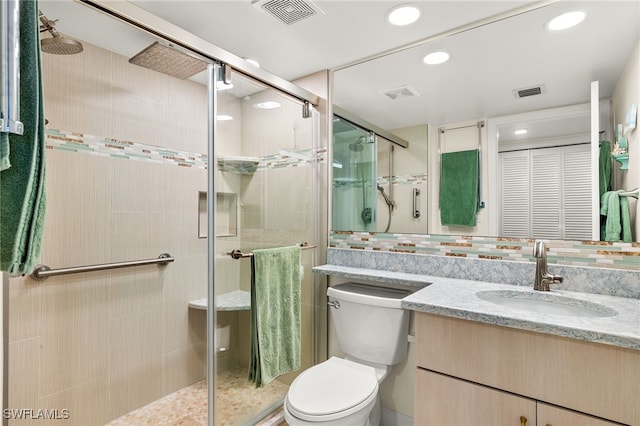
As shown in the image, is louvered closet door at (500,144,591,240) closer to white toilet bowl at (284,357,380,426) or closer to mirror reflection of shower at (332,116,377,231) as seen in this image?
mirror reflection of shower at (332,116,377,231)

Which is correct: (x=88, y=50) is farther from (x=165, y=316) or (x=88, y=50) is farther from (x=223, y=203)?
(x=165, y=316)

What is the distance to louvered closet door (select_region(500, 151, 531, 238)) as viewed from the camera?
152cm

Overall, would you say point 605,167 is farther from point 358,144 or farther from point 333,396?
point 333,396

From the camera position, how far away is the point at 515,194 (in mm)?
1548

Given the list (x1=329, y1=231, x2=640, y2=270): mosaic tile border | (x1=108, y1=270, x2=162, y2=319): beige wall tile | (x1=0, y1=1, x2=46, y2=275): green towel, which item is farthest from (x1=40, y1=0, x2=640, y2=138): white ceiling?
(x1=108, y1=270, x2=162, y2=319): beige wall tile

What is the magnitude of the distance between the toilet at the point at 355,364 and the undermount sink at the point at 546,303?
42 centimetres

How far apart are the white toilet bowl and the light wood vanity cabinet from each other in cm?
24

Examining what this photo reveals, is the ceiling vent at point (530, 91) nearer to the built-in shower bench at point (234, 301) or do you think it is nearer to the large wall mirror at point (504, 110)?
the large wall mirror at point (504, 110)

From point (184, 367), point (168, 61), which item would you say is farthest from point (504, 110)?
point (184, 367)

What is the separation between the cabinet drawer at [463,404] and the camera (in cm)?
106

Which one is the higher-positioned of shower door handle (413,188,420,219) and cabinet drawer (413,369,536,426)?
shower door handle (413,188,420,219)

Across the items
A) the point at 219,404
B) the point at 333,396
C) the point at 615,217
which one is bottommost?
the point at 219,404

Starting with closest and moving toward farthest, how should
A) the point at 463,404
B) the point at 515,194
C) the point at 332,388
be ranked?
the point at 463,404, the point at 332,388, the point at 515,194

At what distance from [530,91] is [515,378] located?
1.27 meters
